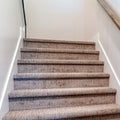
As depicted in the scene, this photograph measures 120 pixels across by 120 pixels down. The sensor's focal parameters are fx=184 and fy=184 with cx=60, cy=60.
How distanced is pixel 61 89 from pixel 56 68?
397mm

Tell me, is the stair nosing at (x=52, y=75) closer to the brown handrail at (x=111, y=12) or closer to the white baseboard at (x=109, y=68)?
the white baseboard at (x=109, y=68)

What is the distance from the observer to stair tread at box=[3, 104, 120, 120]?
1587 millimetres

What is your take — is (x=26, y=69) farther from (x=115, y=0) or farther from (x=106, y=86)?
(x=115, y=0)

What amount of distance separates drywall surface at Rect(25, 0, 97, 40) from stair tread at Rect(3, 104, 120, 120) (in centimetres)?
204

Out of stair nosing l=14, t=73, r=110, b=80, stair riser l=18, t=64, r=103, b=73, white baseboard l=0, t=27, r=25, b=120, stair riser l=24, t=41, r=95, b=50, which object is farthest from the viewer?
stair riser l=24, t=41, r=95, b=50

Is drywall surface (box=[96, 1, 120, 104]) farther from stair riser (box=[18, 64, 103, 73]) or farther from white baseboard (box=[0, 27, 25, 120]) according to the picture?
white baseboard (box=[0, 27, 25, 120])

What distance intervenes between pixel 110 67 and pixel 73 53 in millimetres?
568

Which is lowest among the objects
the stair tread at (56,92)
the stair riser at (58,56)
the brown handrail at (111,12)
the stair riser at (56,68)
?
the stair tread at (56,92)

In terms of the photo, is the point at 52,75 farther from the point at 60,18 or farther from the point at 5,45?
the point at 60,18

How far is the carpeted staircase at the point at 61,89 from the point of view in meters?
1.72

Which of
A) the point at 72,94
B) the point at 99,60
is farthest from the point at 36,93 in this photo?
the point at 99,60

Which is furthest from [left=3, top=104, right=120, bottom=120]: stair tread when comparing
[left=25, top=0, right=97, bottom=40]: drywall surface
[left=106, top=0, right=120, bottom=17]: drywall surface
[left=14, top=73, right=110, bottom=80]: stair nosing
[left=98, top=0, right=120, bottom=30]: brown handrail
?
[left=25, top=0, right=97, bottom=40]: drywall surface

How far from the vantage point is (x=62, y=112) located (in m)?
1.67

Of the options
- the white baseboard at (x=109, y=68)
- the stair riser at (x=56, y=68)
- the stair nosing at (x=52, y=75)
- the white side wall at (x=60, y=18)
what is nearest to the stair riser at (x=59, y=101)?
the white baseboard at (x=109, y=68)
